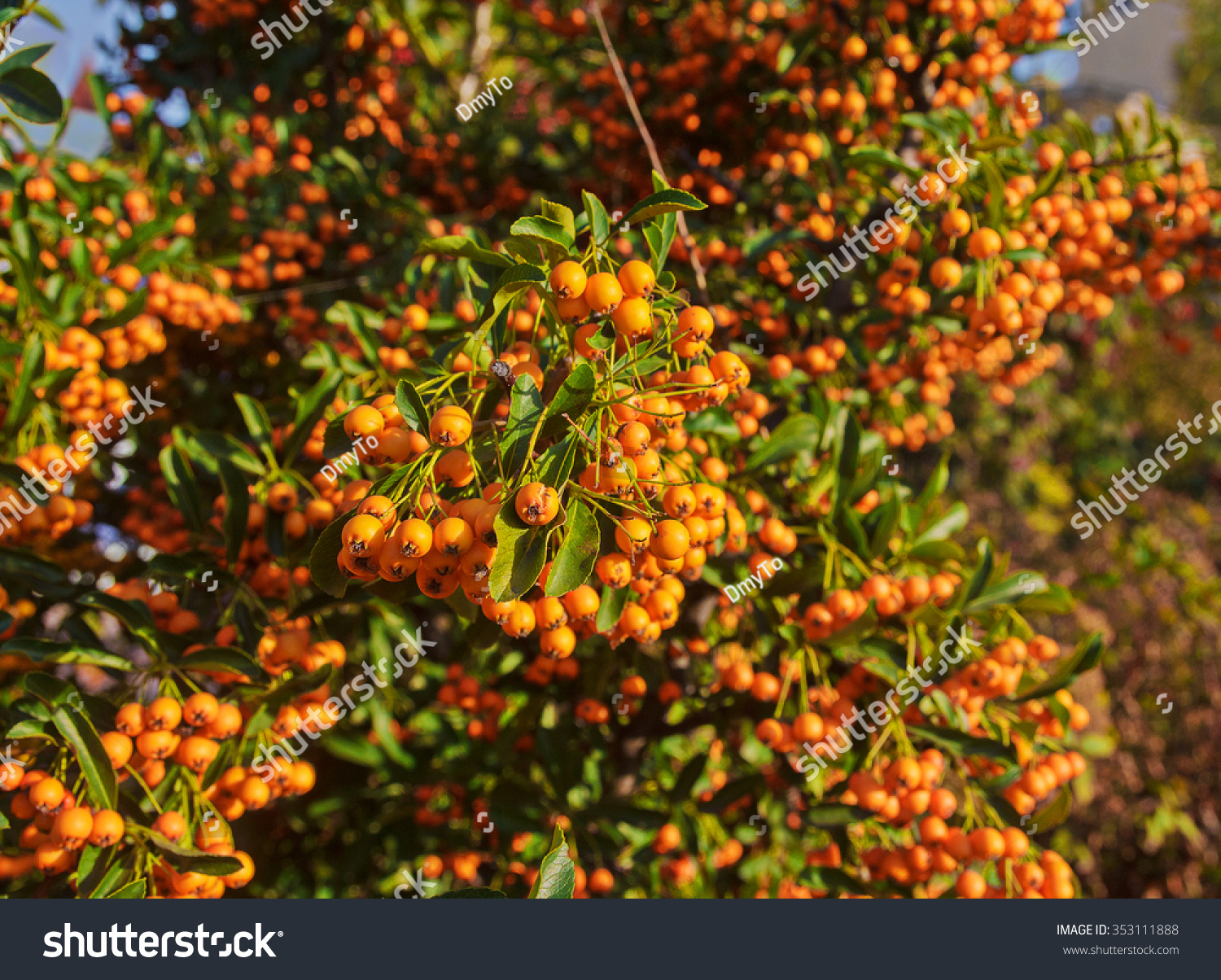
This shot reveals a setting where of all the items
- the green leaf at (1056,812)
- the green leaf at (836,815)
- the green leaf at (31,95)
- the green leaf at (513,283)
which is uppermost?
the green leaf at (31,95)

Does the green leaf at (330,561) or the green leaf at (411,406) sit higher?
the green leaf at (411,406)

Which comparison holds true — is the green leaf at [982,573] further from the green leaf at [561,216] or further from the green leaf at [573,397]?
the green leaf at [561,216]

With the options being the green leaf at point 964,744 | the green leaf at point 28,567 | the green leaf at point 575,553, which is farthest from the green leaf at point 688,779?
the green leaf at point 28,567

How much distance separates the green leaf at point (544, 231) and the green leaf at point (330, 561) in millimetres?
610

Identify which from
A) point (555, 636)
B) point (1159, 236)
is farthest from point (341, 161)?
point (1159, 236)

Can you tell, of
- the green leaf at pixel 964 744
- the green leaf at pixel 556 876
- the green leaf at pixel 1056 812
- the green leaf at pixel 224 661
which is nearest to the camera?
the green leaf at pixel 556 876

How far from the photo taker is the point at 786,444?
6.89 feet

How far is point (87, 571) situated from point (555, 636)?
2681 millimetres

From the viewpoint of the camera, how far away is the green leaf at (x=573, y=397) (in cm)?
131

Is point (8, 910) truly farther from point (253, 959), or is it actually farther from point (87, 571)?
point (87, 571)

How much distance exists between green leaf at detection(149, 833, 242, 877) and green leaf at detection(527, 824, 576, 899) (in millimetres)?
678

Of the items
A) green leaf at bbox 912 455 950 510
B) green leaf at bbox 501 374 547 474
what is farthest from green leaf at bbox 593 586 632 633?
green leaf at bbox 912 455 950 510

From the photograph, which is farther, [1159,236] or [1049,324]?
[1049,324]

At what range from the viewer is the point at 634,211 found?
147cm
